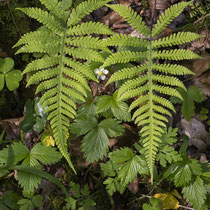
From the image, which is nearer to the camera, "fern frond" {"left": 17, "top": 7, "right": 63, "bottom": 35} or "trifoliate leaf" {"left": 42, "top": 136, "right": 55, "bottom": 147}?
"fern frond" {"left": 17, "top": 7, "right": 63, "bottom": 35}

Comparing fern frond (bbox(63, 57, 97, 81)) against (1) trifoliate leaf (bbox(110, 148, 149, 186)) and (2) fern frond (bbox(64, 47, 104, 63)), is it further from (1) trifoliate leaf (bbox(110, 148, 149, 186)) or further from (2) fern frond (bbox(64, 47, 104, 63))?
(1) trifoliate leaf (bbox(110, 148, 149, 186))

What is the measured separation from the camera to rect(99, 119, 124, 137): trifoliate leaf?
268 centimetres

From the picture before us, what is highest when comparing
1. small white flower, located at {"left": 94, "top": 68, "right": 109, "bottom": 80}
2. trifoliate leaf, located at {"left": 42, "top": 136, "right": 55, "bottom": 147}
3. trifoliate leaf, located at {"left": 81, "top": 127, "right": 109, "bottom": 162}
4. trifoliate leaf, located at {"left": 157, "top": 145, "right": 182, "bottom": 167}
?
small white flower, located at {"left": 94, "top": 68, "right": 109, "bottom": 80}

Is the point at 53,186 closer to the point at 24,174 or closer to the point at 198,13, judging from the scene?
the point at 24,174

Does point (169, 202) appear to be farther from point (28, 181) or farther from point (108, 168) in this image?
point (28, 181)

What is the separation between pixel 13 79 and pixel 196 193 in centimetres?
260

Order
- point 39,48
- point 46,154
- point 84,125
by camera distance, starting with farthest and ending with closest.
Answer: point 84,125
point 46,154
point 39,48

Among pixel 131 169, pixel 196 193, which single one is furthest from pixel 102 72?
pixel 196 193

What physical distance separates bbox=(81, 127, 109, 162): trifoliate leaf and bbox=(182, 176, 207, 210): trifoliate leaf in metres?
1.04

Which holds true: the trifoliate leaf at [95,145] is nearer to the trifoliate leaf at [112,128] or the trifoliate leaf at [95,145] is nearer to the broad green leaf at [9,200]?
the trifoliate leaf at [112,128]

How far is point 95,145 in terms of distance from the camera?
2689 mm

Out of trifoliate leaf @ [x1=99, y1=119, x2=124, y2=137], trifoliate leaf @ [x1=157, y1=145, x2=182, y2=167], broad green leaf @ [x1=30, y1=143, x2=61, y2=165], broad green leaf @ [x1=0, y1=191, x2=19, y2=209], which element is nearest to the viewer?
trifoliate leaf @ [x1=157, y1=145, x2=182, y2=167]

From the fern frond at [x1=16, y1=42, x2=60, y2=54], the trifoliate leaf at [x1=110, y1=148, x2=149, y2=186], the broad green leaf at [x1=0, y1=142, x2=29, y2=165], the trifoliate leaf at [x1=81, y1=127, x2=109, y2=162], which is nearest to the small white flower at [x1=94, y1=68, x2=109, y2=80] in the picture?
the trifoliate leaf at [x1=81, y1=127, x2=109, y2=162]

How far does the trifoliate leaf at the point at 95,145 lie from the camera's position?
105 inches
